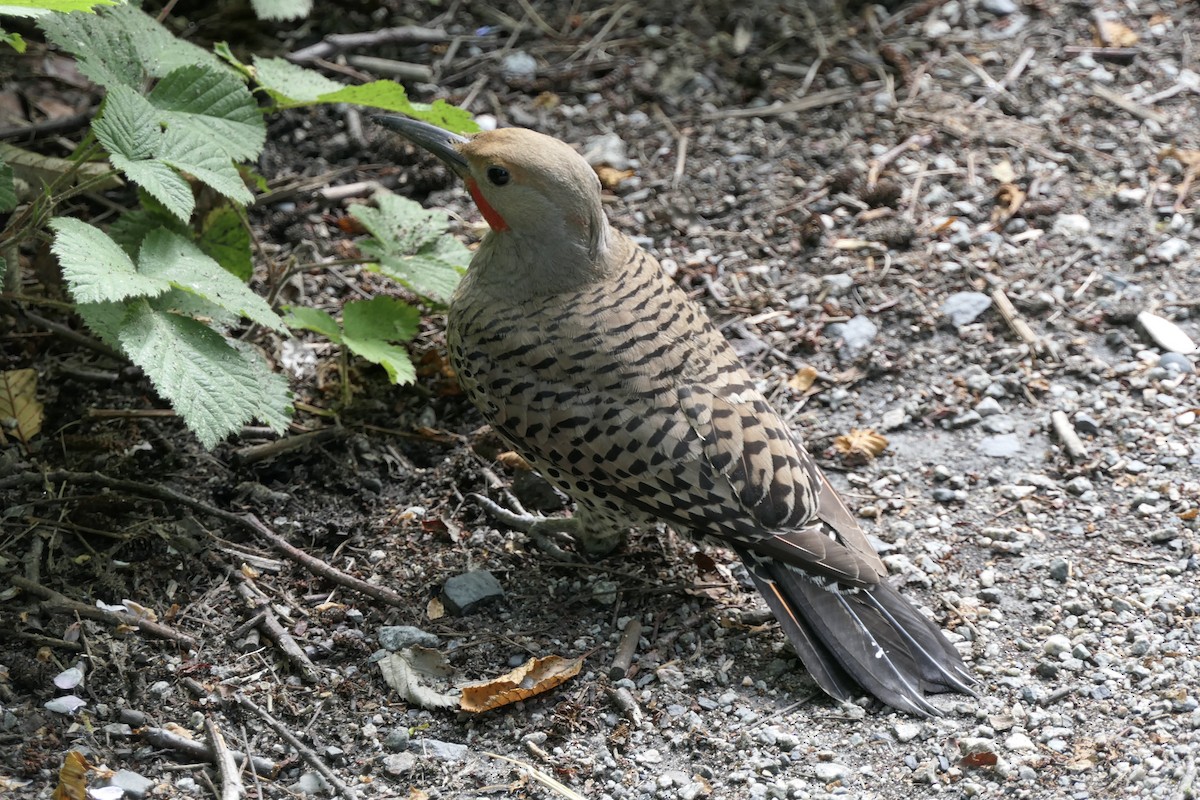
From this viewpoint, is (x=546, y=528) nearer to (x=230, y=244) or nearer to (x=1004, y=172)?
(x=230, y=244)

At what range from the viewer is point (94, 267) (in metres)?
3.48

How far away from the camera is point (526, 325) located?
397cm

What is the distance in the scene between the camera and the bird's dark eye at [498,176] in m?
3.94

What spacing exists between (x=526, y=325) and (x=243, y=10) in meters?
2.89

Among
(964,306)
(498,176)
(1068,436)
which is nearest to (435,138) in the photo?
(498,176)

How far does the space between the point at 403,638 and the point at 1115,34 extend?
5.08 m

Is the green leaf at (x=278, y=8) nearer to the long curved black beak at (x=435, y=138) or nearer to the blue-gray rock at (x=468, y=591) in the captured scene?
the long curved black beak at (x=435, y=138)

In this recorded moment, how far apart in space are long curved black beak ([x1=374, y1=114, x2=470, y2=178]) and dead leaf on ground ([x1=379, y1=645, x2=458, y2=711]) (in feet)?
5.06

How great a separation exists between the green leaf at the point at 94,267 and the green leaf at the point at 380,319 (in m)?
0.80

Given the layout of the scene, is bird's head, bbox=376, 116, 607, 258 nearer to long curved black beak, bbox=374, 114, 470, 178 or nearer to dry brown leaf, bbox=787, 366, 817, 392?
long curved black beak, bbox=374, 114, 470, 178

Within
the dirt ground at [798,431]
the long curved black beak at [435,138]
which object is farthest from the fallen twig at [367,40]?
the long curved black beak at [435,138]

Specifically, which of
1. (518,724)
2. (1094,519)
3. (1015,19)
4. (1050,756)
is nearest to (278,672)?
(518,724)

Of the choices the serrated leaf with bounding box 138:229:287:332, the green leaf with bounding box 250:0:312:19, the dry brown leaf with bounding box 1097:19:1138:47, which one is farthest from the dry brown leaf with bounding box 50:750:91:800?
the dry brown leaf with bounding box 1097:19:1138:47

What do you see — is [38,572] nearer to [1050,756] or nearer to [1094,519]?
[1050,756]
